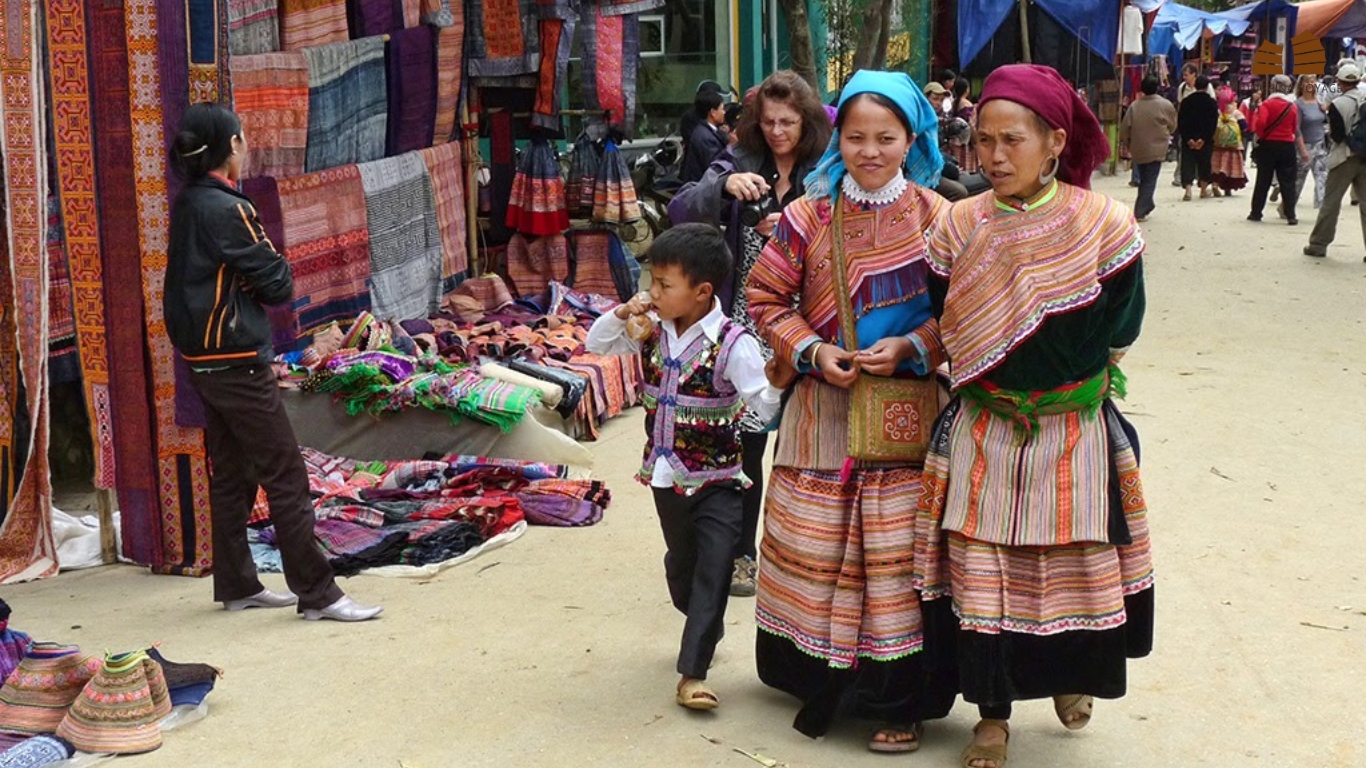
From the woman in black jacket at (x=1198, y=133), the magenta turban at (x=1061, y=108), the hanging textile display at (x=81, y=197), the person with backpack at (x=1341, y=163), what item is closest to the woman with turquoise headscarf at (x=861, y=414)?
the magenta turban at (x=1061, y=108)

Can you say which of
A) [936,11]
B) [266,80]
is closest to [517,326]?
[266,80]

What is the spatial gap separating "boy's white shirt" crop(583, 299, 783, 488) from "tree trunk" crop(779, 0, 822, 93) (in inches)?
277

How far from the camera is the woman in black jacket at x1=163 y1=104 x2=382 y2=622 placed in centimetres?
467

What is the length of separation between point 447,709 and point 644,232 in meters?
7.47

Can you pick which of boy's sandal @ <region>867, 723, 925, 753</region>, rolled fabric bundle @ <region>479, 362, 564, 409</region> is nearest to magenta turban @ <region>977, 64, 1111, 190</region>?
boy's sandal @ <region>867, 723, 925, 753</region>

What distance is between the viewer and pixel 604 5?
948 cm

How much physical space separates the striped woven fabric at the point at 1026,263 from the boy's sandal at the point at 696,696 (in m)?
1.11

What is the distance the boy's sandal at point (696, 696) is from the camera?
3.98 metres

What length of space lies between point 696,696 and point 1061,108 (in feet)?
5.79

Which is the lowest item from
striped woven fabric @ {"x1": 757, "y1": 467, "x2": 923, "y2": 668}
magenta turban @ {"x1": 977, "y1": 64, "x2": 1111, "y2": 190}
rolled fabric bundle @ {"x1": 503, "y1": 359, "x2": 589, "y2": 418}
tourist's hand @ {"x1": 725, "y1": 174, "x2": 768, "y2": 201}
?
rolled fabric bundle @ {"x1": 503, "y1": 359, "x2": 589, "y2": 418}

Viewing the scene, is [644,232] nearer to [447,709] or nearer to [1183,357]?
[1183,357]

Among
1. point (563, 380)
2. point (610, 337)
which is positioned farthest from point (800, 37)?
point (610, 337)

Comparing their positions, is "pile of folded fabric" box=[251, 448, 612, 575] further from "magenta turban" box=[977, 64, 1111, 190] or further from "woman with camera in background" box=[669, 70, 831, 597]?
"magenta turban" box=[977, 64, 1111, 190]

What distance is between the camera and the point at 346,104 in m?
7.77
